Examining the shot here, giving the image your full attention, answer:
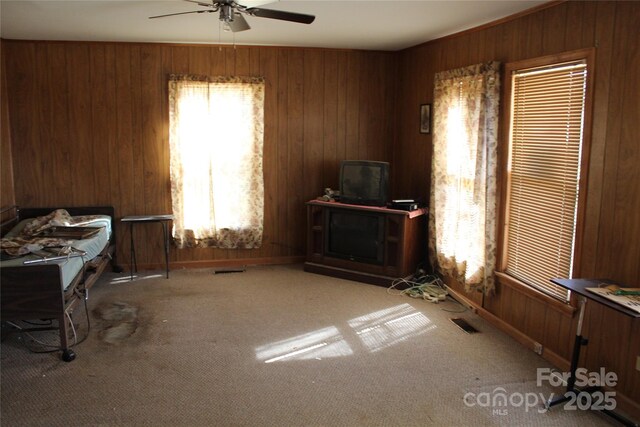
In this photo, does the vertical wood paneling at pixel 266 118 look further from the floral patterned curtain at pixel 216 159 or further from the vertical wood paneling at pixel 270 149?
the floral patterned curtain at pixel 216 159

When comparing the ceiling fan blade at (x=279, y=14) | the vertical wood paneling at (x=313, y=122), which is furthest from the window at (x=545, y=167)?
the vertical wood paneling at (x=313, y=122)

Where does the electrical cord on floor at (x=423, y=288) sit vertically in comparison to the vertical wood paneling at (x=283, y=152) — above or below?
below

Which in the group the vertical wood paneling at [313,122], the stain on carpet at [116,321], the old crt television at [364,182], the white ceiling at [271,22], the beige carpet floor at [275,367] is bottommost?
the beige carpet floor at [275,367]

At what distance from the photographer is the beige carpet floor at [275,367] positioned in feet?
9.23

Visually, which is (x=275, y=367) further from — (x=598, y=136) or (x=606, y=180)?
(x=598, y=136)

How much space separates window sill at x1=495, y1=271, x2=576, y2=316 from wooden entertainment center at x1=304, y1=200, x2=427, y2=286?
1137mm

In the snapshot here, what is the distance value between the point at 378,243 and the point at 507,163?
5.22ft

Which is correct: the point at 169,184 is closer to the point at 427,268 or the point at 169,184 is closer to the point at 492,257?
the point at 427,268

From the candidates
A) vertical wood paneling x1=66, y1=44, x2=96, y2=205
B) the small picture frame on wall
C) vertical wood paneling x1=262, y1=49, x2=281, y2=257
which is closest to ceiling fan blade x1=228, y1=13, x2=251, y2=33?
vertical wood paneling x1=262, y1=49, x2=281, y2=257

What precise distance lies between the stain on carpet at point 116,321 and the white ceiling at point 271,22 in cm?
241

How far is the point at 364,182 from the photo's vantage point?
16.9ft

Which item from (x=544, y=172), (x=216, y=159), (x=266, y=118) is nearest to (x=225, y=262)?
(x=216, y=159)

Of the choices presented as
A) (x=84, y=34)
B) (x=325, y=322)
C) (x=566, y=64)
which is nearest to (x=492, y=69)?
(x=566, y=64)

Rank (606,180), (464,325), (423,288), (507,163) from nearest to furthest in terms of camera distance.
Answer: (606,180)
(507,163)
(464,325)
(423,288)
